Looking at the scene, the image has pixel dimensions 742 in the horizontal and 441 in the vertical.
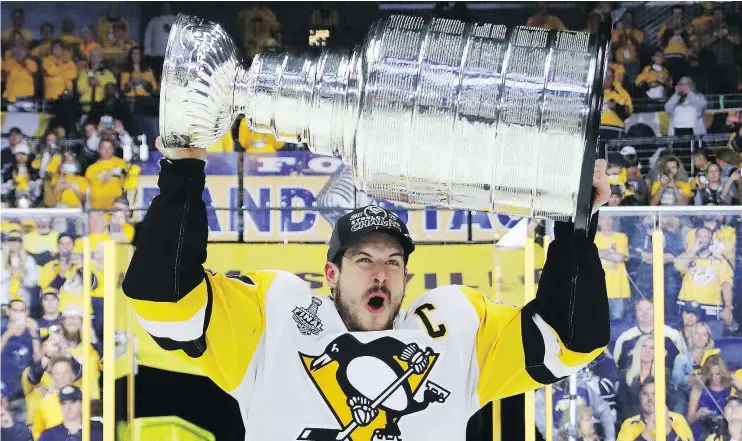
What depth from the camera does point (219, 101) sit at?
1110 millimetres

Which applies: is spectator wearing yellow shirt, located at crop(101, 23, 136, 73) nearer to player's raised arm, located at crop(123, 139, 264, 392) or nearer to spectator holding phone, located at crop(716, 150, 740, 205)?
spectator holding phone, located at crop(716, 150, 740, 205)

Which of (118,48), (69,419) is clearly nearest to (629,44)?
(118,48)

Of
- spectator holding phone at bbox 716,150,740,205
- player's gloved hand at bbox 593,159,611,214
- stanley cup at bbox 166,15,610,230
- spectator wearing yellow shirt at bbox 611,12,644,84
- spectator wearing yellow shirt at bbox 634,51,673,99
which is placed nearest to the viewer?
stanley cup at bbox 166,15,610,230

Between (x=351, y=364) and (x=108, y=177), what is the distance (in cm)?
367

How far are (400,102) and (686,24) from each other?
478cm

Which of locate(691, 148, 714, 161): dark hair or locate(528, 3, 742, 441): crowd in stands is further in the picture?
locate(691, 148, 714, 161): dark hair

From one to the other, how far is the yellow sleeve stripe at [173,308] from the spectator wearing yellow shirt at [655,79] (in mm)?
4393

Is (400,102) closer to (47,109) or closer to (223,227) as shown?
(223,227)

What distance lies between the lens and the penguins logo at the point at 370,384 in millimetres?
1544

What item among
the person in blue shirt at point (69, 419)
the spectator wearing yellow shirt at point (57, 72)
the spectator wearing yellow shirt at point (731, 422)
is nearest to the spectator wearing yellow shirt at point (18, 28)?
the spectator wearing yellow shirt at point (57, 72)

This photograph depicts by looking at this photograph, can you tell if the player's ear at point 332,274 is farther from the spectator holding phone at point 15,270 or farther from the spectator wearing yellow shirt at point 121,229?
the spectator holding phone at point 15,270

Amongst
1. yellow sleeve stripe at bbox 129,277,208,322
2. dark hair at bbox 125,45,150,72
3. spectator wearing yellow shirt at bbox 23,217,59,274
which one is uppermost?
dark hair at bbox 125,45,150,72

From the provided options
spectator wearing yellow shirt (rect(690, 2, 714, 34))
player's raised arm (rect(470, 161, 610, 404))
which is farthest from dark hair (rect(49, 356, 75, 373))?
spectator wearing yellow shirt (rect(690, 2, 714, 34))

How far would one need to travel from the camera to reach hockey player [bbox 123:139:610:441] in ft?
4.76
